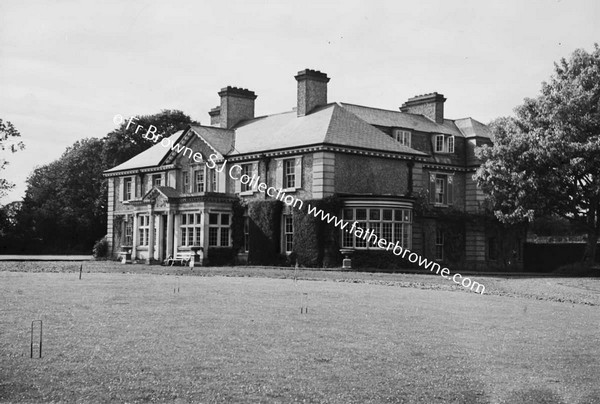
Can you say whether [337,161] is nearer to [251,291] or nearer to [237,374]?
[251,291]

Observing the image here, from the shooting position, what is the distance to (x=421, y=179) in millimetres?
48094

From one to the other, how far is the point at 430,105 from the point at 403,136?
626cm

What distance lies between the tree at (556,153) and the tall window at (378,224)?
5159 mm

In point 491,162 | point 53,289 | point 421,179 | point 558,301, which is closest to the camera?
point 53,289

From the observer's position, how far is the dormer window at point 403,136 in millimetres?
49562

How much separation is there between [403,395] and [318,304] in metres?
9.15

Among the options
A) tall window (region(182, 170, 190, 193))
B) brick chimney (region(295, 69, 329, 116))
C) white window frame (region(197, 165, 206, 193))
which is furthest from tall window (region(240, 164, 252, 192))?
tall window (region(182, 170, 190, 193))

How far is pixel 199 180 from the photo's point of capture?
5156cm

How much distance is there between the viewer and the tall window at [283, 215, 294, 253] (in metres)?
45.2

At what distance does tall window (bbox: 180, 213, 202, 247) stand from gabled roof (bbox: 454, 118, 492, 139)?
19232mm

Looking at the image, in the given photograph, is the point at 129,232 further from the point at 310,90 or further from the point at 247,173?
the point at 310,90

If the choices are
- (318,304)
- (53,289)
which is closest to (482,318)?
(318,304)

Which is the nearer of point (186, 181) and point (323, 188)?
point (323, 188)

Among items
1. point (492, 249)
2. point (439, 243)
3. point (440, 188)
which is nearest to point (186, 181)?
point (440, 188)
